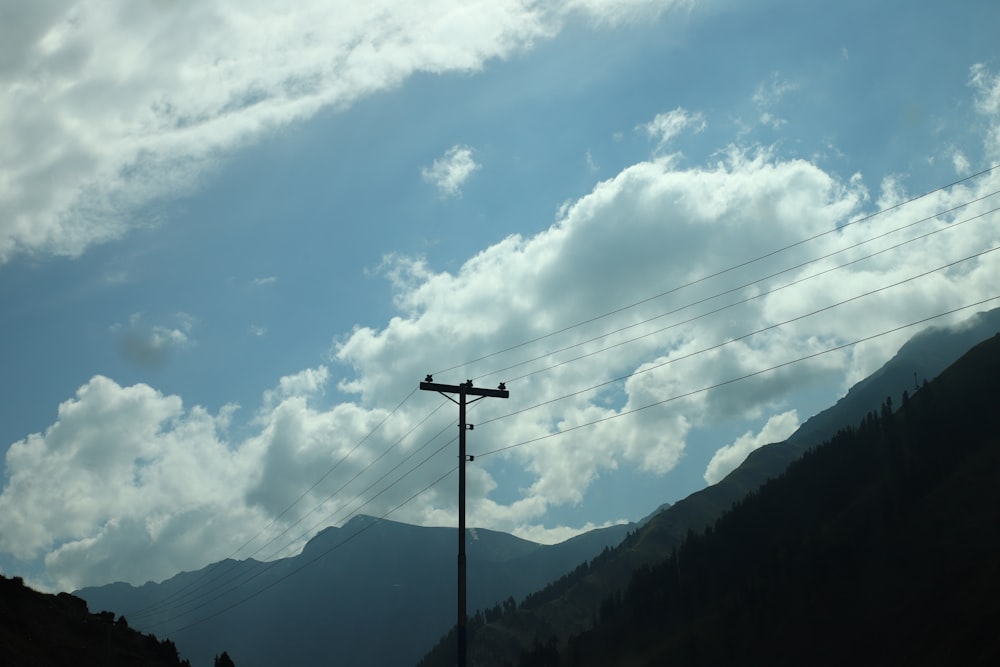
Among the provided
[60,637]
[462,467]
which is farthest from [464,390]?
[60,637]

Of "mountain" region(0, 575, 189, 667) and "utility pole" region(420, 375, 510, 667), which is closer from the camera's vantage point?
"utility pole" region(420, 375, 510, 667)

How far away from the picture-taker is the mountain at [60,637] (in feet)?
187

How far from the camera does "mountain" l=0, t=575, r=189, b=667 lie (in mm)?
56938

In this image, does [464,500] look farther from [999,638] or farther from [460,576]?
[999,638]

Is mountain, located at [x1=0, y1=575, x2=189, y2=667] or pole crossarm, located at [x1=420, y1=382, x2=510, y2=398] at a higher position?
pole crossarm, located at [x1=420, y1=382, x2=510, y2=398]

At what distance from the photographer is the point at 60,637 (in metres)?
64.4

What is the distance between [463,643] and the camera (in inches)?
1708

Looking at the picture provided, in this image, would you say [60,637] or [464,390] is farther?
[60,637]

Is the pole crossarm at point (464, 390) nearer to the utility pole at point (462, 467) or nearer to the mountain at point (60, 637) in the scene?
the utility pole at point (462, 467)

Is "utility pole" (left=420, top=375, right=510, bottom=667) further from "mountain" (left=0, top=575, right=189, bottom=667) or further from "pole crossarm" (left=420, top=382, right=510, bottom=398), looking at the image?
"mountain" (left=0, top=575, right=189, bottom=667)

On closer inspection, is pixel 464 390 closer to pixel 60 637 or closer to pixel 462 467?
pixel 462 467

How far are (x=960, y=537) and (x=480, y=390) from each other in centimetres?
17845

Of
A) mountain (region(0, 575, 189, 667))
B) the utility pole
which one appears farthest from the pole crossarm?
mountain (region(0, 575, 189, 667))

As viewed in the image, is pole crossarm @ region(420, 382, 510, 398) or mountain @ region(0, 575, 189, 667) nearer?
pole crossarm @ region(420, 382, 510, 398)
